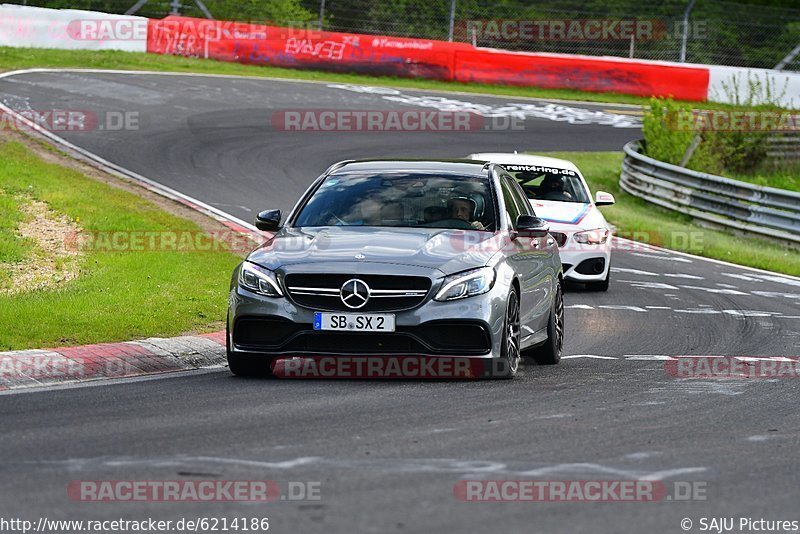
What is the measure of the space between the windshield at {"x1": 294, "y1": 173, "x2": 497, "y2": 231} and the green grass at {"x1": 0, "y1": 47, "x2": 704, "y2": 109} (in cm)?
2350

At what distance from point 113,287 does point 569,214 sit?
19.1 ft

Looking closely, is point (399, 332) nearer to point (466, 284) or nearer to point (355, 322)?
point (355, 322)

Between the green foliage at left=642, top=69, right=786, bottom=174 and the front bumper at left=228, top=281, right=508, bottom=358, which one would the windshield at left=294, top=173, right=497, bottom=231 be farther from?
the green foliage at left=642, top=69, right=786, bottom=174

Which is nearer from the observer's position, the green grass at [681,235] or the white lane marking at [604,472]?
the white lane marking at [604,472]

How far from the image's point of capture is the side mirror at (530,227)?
1031cm

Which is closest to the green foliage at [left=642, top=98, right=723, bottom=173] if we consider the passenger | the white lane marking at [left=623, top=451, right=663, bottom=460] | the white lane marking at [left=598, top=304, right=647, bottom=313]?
the passenger

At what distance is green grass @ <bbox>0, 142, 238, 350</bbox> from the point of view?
10789mm

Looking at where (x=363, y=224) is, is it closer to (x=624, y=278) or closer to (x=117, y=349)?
(x=117, y=349)

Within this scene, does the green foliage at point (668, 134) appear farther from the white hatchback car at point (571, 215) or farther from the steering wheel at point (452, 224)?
the steering wheel at point (452, 224)

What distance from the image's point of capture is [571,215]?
1642 centimetres

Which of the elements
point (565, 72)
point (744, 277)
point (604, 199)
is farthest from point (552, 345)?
point (565, 72)

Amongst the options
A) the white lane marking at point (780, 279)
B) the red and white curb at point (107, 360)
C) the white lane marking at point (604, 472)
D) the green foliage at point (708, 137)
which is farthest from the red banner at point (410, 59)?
the white lane marking at point (604, 472)

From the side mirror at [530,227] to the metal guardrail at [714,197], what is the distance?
13.5 meters

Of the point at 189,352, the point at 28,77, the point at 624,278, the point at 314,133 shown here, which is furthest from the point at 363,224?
the point at 28,77
